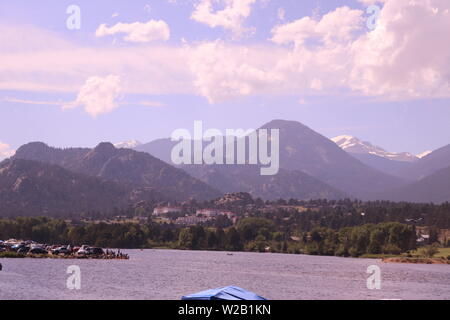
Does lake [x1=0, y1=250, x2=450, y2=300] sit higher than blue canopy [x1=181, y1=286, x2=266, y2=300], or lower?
lower

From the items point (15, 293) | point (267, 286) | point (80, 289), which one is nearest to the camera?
point (15, 293)

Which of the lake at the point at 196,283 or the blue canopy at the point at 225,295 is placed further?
the lake at the point at 196,283

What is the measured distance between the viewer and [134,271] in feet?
525

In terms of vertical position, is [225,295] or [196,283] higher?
[225,295]

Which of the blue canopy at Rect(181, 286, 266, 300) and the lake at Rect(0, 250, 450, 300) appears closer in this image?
the blue canopy at Rect(181, 286, 266, 300)

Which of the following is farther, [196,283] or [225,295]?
[196,283]

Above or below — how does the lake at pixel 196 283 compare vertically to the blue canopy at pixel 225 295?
below
